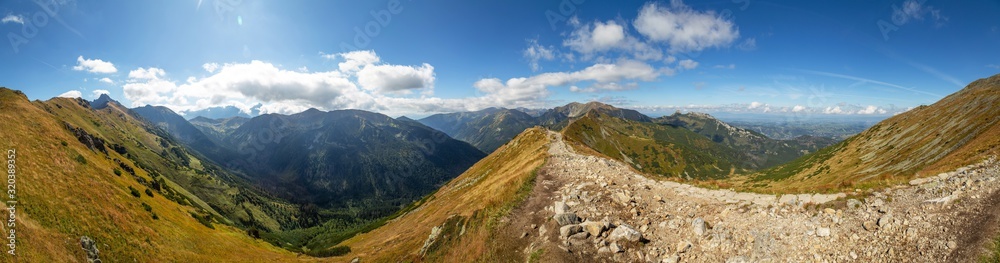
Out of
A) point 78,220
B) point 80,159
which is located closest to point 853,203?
point 78,220

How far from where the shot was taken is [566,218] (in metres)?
A: 24.9

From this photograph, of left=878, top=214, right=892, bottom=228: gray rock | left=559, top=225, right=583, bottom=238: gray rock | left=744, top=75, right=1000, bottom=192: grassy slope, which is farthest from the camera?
left=744, top=75, right=1000, bottom=192: grassy slope

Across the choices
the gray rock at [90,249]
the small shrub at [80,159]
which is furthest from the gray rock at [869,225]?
the small shrub at [80,159]

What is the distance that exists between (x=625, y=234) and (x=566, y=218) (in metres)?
4.39

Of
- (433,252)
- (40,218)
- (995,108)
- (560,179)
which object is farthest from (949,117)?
(40,218)

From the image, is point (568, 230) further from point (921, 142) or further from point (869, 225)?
point (921, 142)

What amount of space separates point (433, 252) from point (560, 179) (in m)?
15.4

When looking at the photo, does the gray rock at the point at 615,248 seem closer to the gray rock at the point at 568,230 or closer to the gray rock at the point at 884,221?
the gray rock at the point at 568,230

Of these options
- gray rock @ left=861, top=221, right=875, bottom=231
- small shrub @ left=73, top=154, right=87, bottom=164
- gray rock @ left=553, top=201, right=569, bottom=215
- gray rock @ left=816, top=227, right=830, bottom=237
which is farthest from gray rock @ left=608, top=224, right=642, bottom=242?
small shrub @ left=73, top=154, right=87, bottom=164

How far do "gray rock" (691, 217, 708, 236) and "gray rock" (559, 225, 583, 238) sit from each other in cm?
725

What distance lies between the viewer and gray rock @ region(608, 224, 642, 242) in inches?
858

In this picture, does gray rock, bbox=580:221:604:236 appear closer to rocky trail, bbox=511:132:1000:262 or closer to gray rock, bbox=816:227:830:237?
rocky trail, bbox=511:132:1000:262

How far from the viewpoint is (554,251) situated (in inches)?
871

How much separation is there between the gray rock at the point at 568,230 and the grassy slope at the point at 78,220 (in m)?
49.1
